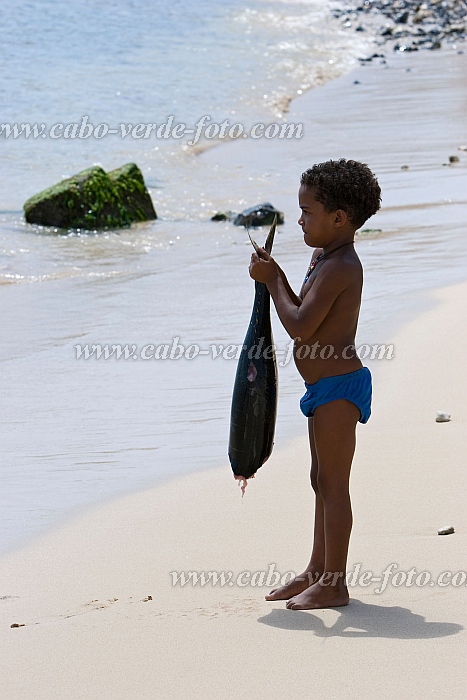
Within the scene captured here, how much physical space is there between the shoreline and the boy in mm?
259

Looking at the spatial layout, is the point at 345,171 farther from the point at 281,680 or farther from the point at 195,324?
the point at 195,324

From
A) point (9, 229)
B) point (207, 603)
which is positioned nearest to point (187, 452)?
point (207, 603)

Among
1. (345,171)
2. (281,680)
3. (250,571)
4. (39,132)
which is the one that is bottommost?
(39,132)

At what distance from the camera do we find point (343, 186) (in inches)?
128

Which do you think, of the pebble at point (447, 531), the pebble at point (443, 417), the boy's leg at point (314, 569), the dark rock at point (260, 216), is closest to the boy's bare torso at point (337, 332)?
the boy's leg at point (314, 569)

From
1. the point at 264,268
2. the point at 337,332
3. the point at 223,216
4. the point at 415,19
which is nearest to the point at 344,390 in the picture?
the point at 337,332

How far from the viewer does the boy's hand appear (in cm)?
332

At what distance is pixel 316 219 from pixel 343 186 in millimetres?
137

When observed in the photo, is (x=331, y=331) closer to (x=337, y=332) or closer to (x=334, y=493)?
(x=337, y=332)

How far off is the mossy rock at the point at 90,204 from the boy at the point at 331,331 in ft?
26.7

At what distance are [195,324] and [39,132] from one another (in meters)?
10.5

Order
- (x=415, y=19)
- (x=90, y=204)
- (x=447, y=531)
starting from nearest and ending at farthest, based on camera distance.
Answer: (x=447, y=531) → (x=90, y=204) → (x=415, y=19)

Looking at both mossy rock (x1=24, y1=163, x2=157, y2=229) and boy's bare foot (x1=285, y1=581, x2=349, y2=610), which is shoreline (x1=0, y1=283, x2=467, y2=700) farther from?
mossy rock (x1=24, y1=163, x2=157, y2=229)

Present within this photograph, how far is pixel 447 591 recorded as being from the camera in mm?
3303
